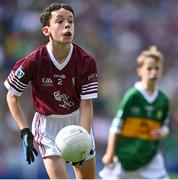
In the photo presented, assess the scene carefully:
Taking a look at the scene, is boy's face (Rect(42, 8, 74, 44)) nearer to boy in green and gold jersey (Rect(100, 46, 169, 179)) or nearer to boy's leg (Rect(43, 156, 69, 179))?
boy's leg (Rect(43, 156, 69, 179))

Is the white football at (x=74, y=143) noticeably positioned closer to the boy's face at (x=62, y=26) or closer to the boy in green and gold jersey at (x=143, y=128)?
the boy's face at (x=62, y=26)

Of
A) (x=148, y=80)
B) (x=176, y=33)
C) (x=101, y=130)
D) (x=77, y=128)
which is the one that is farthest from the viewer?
(x=176, y=33)

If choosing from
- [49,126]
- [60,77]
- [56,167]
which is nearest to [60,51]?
[60,77]

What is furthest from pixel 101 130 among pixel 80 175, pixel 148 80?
pixel 80 175

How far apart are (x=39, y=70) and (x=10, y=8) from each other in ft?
23.3

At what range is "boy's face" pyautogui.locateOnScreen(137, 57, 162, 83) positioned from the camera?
863 cm

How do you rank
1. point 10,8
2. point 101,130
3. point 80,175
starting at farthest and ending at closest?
point 10,8, point 101,130, point 80,175

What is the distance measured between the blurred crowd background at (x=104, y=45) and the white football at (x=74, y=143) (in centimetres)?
579

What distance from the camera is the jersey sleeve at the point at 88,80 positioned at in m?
6.47

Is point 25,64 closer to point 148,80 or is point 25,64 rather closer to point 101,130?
point 148,80

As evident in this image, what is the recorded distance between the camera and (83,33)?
13.3 m

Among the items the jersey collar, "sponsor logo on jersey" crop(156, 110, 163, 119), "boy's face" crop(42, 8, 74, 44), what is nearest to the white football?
"boy's face" crop(42, 8, 74, 44)

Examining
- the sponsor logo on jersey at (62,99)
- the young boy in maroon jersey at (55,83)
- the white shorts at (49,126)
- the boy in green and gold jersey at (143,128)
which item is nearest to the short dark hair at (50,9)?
the young boy in maroon jersey at (55,83)

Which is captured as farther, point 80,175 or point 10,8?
point 10,8
